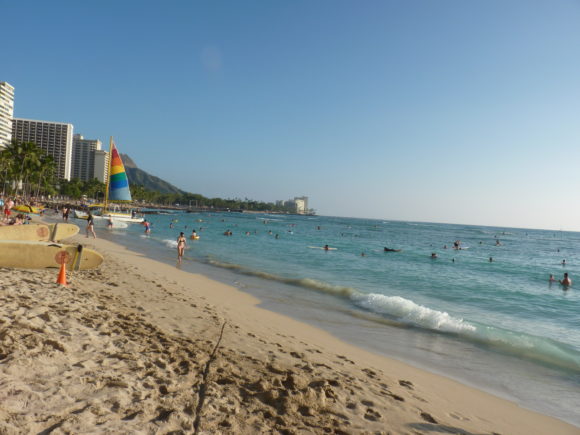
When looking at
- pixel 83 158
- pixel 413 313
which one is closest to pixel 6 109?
pixel 83 158

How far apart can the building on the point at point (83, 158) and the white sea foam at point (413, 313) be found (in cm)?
21412

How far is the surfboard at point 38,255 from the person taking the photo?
915 centimetres

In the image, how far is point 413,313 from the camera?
1033 centimetres

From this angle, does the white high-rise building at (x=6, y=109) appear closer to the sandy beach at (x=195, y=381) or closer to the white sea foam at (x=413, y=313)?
the white sea foam at (x=413, y=313)

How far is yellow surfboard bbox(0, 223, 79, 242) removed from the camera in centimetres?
1257

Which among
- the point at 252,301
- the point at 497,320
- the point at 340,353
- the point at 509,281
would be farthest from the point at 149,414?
the point at 509,281

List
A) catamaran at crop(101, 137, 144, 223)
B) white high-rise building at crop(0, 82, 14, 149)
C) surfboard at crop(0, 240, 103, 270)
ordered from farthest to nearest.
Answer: white high-rise building at crop(0, 82, 14, 149) < catamaran at crop(101, 137, 144, 223) < surfboard at crop(0, 240, 103, 270)

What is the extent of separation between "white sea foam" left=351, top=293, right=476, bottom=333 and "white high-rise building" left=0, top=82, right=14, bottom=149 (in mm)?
144278

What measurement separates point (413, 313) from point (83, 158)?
8812 inches

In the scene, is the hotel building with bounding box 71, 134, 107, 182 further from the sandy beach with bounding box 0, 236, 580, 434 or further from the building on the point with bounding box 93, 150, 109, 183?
the sandy beach with bounding box 0, 236, 580, 434

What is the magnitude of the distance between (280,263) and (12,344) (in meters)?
16.6

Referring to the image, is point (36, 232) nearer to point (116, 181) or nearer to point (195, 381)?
point (195, 381)

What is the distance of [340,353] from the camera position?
640 centimetres

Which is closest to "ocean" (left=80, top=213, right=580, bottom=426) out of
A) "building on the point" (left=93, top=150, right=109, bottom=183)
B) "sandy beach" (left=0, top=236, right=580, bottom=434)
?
"sandy beach" (left=0, top=236, right=580, bottom=434)
